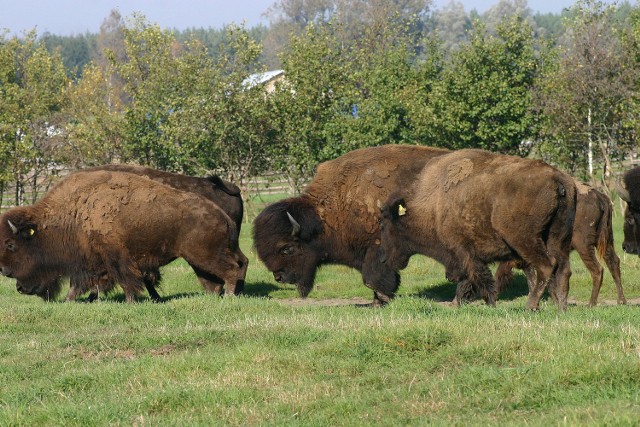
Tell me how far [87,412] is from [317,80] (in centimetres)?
2315

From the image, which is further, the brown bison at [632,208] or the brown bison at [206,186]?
the brown bison at [206,186]

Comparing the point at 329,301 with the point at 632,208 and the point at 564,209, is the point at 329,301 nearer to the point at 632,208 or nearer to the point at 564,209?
the point at 632,208

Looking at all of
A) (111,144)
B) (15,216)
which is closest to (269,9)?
(111,144)

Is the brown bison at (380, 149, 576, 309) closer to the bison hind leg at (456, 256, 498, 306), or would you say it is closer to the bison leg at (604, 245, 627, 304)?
the bison hind leg at (456, 256, 498, 306)

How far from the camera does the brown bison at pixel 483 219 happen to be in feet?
34.4

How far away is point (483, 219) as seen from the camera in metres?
11.1

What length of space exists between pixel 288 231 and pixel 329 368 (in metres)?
6.41

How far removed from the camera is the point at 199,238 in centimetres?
1291

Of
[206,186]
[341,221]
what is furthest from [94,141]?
[341,221]

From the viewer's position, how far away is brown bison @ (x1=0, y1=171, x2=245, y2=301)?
510 inches

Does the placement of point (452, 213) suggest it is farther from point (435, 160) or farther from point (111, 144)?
point (111, 144)

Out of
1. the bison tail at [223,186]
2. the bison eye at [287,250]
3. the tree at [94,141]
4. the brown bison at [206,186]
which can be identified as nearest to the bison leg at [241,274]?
the bison eye at [287,250]

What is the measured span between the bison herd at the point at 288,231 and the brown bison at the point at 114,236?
0.02 metres

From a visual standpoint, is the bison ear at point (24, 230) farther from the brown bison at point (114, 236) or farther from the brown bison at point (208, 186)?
the brown bison at point (208, 186)
